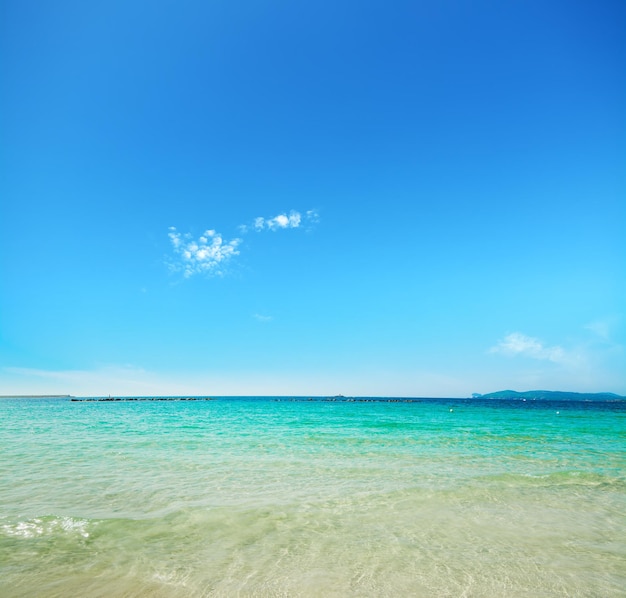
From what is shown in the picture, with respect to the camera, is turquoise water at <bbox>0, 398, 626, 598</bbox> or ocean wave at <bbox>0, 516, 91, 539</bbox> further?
ocean wave at <bbox>0, 516, 91, 539</bbox>

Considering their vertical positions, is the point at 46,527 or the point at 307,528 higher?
the point at 46,527

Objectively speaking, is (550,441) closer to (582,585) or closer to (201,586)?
(582,585)

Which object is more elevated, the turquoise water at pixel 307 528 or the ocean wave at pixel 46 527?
the ocean wave at pixel 46 527

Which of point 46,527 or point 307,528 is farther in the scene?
point 307,528

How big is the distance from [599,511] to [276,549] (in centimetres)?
705

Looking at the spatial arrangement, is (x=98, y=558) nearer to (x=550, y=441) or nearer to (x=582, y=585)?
(x=582, y=585)

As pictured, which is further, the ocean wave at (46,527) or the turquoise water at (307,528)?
the ocean wave at (46,527)

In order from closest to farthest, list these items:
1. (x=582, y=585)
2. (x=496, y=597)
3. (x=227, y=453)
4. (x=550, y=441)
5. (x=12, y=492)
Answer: (x=496, y=597)
(x=582, y=585)
(x=12, y=492)
(x=227, y=453)
(x=550, y=441)

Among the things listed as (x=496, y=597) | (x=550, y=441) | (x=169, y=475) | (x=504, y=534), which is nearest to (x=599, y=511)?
(x=504, y=534)

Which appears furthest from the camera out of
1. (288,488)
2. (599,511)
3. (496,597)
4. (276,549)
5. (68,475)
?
(68,475)

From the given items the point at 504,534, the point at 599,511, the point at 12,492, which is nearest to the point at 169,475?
the point at 12,492

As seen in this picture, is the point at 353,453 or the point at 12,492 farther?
the point at 353,453

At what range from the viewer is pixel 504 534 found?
257 inches

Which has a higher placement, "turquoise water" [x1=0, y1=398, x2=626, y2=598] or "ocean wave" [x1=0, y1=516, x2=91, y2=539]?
"ocean wave" [x1=0, y1=516, x2=91, y2=539]
